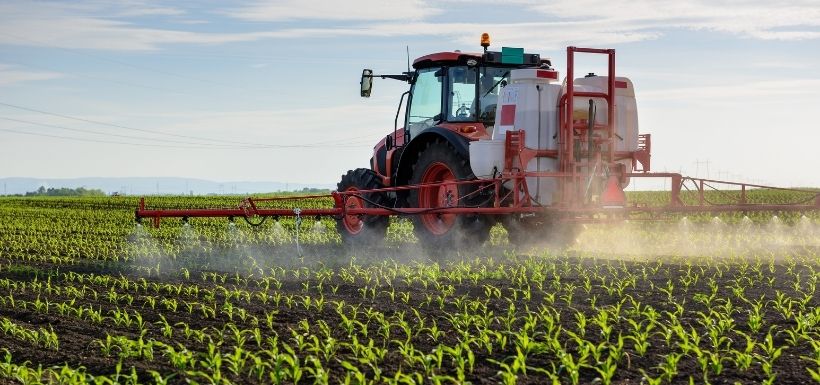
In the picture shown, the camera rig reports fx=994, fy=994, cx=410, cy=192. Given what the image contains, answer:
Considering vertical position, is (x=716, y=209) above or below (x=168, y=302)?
above

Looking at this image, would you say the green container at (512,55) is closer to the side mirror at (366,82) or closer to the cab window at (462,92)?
the cab window at (462,92)

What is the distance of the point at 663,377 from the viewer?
5949mm

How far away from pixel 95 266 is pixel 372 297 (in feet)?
17.2

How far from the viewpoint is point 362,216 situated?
14391 mm

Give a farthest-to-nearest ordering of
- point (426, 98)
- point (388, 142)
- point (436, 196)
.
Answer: point (388, 142), point (426, 98), point (436, 196)

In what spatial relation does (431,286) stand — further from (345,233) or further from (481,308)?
(345,233)

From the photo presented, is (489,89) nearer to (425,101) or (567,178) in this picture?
(425,101)

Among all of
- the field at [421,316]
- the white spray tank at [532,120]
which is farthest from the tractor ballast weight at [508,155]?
the field at [421,316]

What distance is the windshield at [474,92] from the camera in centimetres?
1267

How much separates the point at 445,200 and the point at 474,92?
4.80 feet

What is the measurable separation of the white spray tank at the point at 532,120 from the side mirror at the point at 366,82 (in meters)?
1.98

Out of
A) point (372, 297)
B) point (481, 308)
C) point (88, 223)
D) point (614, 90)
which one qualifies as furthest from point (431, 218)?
point (88, 223)

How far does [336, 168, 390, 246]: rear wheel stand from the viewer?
45.5ft

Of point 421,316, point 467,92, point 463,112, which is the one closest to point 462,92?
point 467,92
